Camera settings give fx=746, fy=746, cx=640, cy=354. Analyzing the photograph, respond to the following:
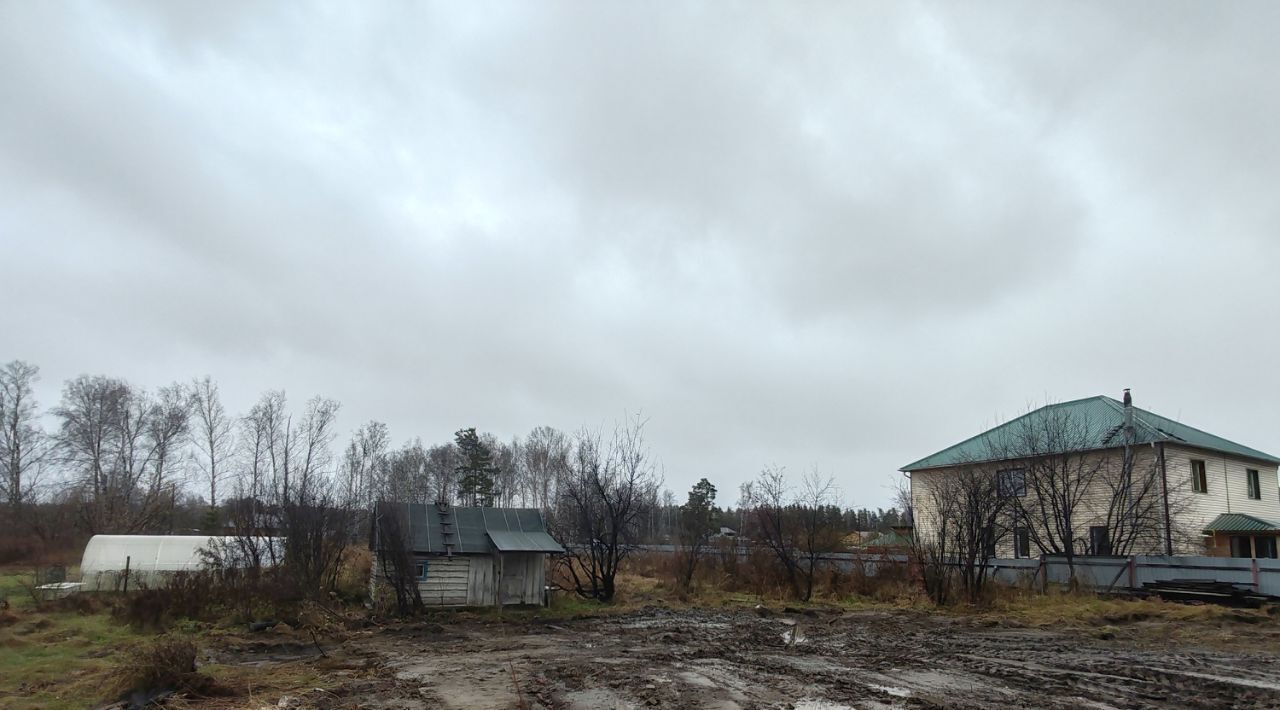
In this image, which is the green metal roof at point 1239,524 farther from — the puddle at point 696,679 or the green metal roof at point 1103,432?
the puddle at point 696,679

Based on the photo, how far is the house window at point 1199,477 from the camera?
29719mm

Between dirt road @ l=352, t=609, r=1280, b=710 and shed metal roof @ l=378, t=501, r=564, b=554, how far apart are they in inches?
154

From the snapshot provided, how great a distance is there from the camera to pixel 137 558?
2608cm

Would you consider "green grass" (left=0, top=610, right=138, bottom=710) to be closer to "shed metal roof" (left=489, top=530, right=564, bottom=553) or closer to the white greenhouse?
the white greenhouse

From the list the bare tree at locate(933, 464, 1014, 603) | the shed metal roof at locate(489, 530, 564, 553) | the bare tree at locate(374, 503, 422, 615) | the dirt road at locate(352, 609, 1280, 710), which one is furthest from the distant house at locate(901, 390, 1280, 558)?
the bare tree at locate(374, 503, 422, 615)

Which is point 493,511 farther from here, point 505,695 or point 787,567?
point 505,695

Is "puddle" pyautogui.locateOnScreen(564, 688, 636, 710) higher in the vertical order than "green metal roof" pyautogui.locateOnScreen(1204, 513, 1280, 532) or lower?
lower

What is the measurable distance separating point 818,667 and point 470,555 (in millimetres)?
13071

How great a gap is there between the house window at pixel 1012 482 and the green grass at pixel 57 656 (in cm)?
2400

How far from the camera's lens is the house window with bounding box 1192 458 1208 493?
97.5 ft

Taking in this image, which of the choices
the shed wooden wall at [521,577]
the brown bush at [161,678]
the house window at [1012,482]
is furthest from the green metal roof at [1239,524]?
the brown bush at [161,678]

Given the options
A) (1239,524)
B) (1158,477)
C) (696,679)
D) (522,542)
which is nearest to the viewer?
(696,679)

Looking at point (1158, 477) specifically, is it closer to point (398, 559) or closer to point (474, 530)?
point (474, 530)

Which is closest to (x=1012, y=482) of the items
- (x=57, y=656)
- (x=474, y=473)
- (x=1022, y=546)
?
(x=1022, y=546)
